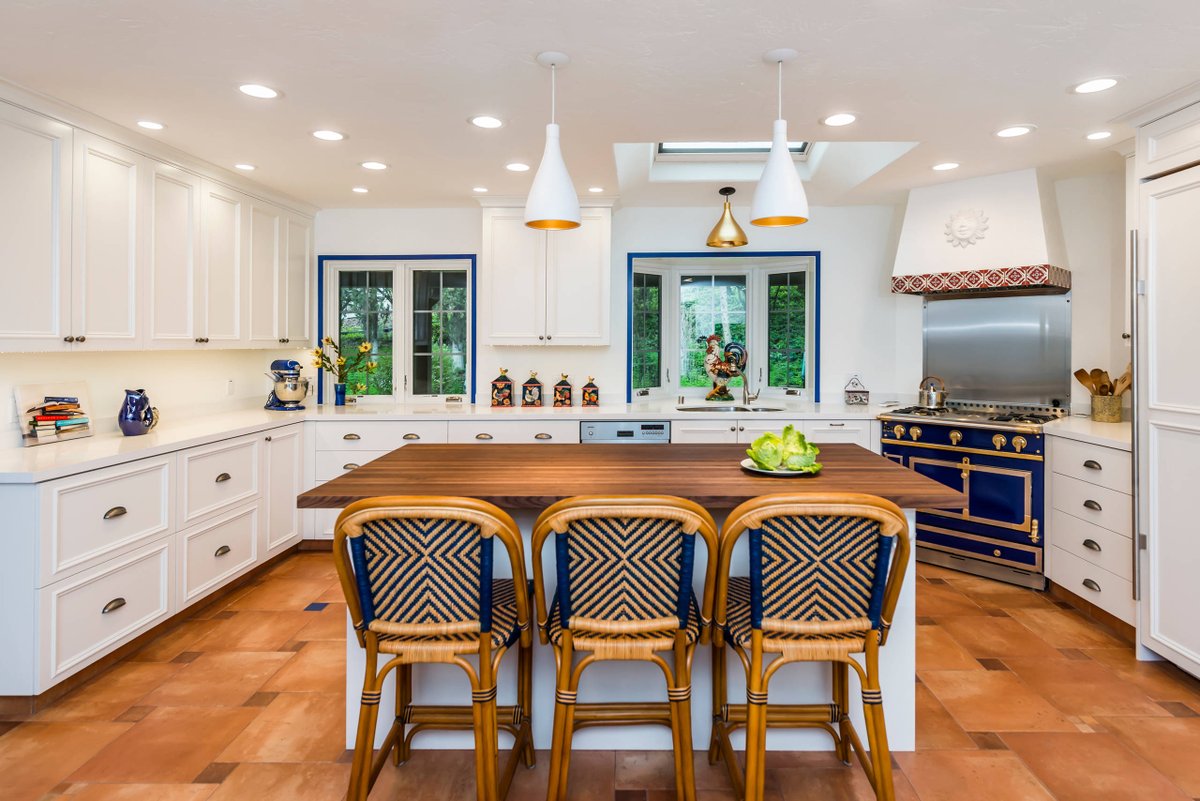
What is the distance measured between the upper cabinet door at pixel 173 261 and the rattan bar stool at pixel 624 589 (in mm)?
2762

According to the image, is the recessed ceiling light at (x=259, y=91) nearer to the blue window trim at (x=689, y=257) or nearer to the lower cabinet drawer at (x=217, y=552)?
the lower cabinet drawer at (x=217, y=552)

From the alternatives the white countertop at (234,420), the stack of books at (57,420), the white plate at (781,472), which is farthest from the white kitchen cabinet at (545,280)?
the white plate at (781,472)

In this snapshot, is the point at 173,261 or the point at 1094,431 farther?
the point at 173,261

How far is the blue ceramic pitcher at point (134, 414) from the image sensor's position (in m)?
3.38

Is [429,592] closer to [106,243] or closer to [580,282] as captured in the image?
[106,243]

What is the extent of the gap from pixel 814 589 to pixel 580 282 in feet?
11.2

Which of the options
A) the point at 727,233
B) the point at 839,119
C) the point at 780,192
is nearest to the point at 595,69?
the point at 780,192

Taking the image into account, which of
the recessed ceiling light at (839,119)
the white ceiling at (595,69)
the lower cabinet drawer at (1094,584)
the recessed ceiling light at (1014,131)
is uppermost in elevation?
the recessed ceiling light at (1014,131)

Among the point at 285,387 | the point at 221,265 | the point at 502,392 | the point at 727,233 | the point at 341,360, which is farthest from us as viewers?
the point at 341,360

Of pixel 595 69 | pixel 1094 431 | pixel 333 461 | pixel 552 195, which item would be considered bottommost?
pixel 333 461

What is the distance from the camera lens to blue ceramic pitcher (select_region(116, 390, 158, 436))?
3.38m

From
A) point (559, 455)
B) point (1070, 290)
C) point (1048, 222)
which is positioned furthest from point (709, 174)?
point (559, 455)

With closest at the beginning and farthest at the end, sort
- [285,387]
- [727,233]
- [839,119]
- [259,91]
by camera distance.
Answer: [259,91] → [839,119] → [727,233] → [285,387]

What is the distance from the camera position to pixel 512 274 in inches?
193
